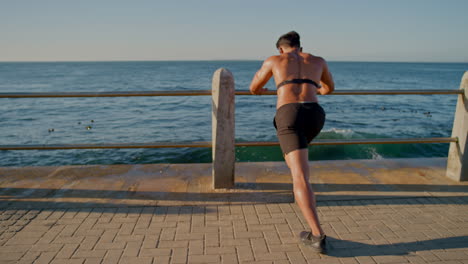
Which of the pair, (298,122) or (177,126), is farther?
(177,126)

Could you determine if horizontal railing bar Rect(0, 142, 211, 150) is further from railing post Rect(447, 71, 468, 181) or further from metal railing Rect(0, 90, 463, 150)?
railing post Rect(447, 71, 468, 181)

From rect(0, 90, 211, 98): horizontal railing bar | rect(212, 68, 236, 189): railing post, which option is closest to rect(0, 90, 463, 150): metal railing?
rect(0, 90, 211, 98): horizontal railing bar

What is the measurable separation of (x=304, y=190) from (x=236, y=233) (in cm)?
77

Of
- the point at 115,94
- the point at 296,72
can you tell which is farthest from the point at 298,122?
the point at 115,94

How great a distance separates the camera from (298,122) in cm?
279

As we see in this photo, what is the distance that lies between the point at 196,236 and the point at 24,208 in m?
1.95

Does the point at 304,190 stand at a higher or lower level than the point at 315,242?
higher

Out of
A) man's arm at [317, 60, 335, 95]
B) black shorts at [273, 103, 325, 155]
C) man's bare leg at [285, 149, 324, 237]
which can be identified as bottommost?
man's bare leg at [285, 149, 324, 237]

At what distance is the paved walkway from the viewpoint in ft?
8.84

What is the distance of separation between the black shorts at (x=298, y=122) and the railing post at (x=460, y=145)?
7.88ft

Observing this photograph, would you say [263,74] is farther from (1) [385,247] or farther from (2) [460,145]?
(2) [460,145]

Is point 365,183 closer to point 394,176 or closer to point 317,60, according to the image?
point 394,176

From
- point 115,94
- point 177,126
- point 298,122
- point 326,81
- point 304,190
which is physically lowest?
point 177,126

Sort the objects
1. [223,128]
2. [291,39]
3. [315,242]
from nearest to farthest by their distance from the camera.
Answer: [315,242] < [291,39] < [223,128]
